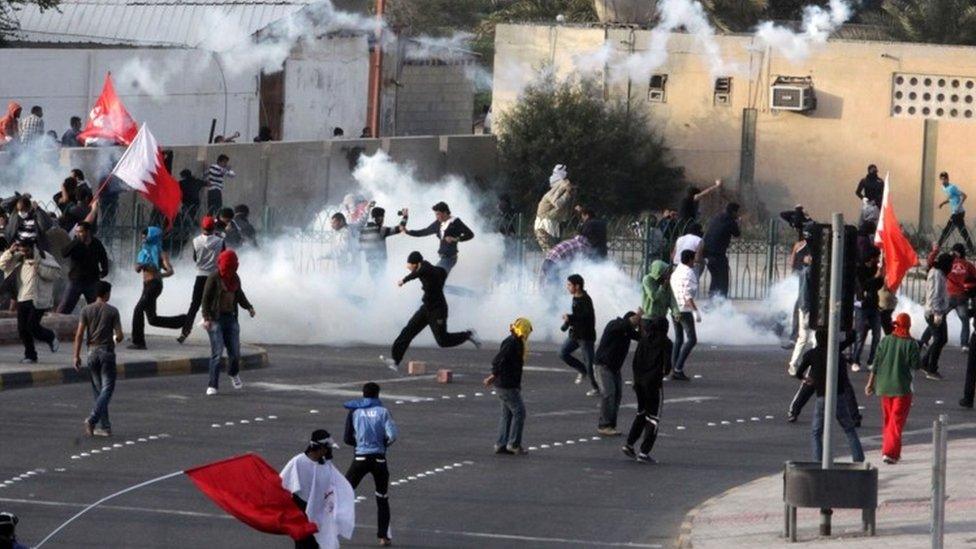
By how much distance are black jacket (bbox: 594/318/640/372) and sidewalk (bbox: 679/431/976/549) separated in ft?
6.29

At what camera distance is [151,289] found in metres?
23.1

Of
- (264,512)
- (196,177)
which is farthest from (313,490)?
(196,177)

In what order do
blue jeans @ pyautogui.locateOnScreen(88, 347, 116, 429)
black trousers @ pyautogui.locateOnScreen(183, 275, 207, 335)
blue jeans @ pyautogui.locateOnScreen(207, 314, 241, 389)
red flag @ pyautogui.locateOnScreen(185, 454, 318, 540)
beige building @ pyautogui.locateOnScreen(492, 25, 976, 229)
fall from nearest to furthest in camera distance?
red flag @ pyautogui.locateOnScreen(185, 454, 318, 540), blue jeans @ pyautogui.locateOnScreen(88, 347, 116, 429), blue jeans @ pyautogui.locateOnScreen(207, 314, 241, 389), black trousers @ pyautogui.locateOnScreen(183, 275, 207, 335), beige building @ pyautogui.locateOnScreen(492, 25, 976, 229)

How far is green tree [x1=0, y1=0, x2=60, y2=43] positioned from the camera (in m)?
42.3

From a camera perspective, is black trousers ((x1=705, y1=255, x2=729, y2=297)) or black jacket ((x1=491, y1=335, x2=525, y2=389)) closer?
black jacket ((x1=491, y1=335, x2=525, y2=389))

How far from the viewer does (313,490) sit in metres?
12.4

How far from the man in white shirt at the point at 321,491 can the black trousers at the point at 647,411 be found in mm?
5351

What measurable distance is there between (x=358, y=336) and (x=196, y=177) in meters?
7.62

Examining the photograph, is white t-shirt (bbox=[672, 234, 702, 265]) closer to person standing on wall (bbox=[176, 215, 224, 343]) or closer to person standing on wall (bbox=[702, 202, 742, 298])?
person standing on wall (bbox=[702, 202, 742, 298])

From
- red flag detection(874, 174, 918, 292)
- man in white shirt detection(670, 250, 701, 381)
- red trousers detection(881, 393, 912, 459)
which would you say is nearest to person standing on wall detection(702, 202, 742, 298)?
man in white shirt detection(670, 250, 701, 381)

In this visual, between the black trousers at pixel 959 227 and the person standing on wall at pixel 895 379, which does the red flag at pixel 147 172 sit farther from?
the black trousers at pixel 959 227

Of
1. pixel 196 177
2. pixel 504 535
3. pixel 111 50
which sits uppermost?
pixel 111 50

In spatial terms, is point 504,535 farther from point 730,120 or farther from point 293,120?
point 293,120

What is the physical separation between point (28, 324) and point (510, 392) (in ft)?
20.0
